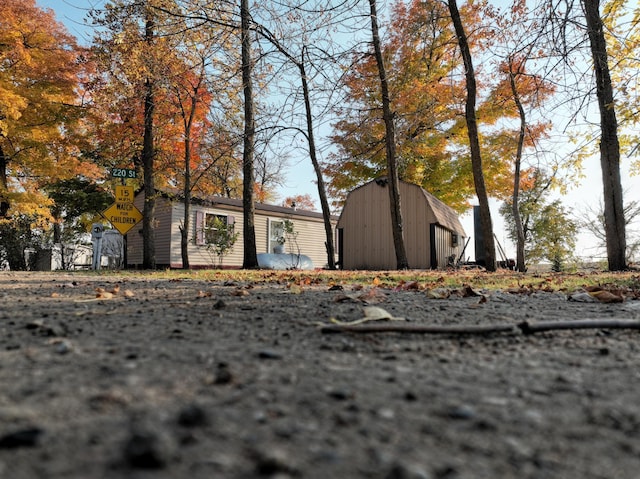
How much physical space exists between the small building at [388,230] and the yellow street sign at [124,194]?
8.35m

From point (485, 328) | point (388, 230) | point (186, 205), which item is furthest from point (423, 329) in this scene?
point (388, 230)

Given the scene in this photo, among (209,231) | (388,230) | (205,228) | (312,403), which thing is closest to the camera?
(312,403)

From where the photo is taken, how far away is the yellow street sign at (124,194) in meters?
12.5

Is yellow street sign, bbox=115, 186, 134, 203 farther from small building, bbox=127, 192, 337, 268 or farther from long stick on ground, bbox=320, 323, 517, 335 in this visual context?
long stick on ground, bbox=320, 323, 517, 335

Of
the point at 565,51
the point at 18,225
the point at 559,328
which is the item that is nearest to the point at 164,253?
the point at 18,225

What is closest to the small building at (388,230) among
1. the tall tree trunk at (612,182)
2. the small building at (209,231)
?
the small building at (209,231)

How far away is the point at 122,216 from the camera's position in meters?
12.4

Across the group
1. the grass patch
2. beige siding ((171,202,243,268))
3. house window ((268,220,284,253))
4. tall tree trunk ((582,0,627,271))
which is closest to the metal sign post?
beige siding ((171,202,243,268))

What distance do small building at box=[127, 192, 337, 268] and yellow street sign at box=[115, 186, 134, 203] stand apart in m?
2.45

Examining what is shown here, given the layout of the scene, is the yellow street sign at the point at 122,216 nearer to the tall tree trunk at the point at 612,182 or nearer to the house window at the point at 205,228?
the house window at the point at 205,228

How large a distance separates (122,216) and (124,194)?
70 centimetres

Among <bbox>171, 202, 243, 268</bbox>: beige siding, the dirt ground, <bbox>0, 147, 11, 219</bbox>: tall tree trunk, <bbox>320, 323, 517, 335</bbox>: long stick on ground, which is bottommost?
the dirt ground

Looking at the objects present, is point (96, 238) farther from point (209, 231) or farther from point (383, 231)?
point (383, 231)

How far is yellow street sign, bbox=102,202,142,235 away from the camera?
1217cm
